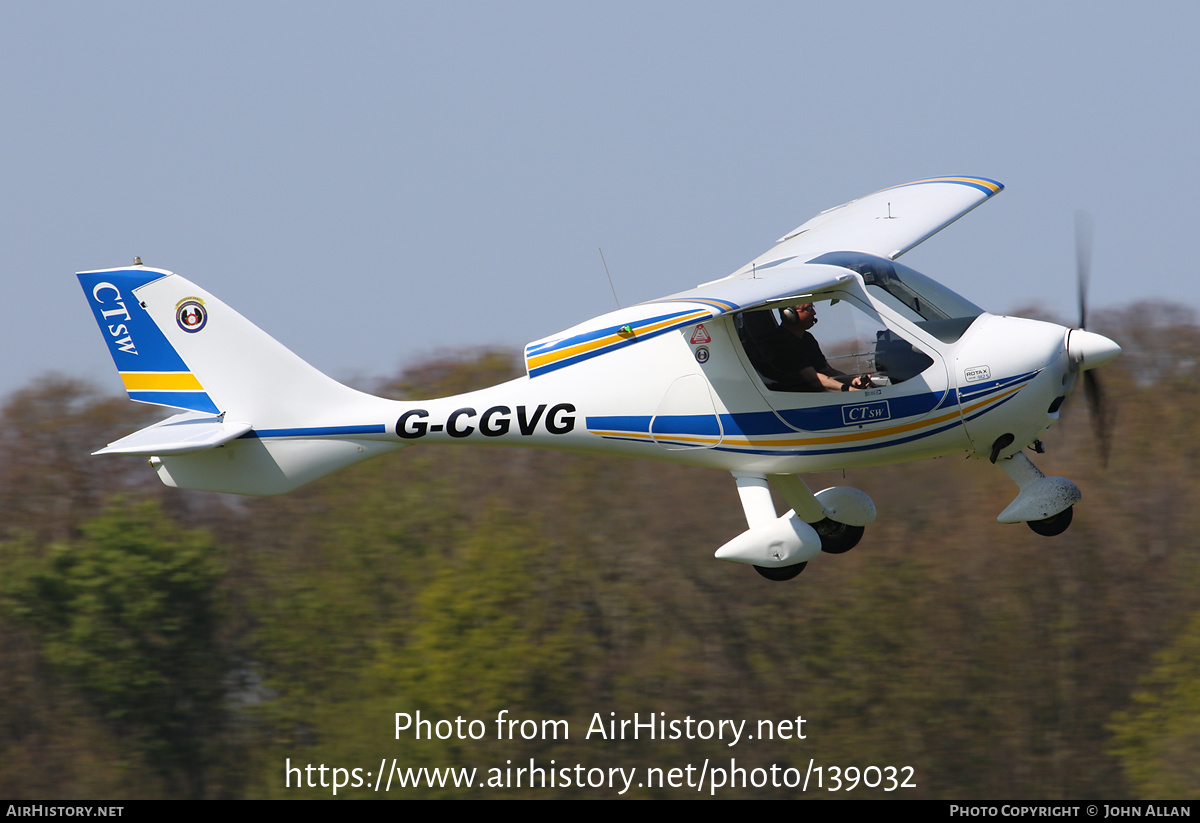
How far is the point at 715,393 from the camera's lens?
1056 centimetres

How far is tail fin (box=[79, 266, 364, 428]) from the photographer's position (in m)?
11.5

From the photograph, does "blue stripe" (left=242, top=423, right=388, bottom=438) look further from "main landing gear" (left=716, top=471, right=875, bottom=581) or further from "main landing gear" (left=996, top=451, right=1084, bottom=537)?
"main landing gear" (left=996, top=451, right=1084, bottom=537)

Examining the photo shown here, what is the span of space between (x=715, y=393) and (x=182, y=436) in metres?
4.56

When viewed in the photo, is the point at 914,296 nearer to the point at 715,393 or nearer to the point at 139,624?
the point at 715,393

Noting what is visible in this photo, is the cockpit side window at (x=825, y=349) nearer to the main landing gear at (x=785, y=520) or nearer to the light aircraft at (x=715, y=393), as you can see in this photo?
the light aircraft at (x=715, y=393)

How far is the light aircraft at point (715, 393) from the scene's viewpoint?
10273mm

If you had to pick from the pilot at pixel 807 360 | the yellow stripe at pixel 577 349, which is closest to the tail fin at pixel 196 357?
the yellow stripe at pixel 577 349

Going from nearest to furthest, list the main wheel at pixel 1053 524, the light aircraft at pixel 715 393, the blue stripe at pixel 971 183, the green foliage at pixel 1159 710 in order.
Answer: the light aircraft at pixel 715 393, the main wheel at pixel 1053 524, the blue stripe at pixel 971 183, the green foliage at pixel 1159 710

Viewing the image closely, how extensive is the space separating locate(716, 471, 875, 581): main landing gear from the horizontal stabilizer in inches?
174

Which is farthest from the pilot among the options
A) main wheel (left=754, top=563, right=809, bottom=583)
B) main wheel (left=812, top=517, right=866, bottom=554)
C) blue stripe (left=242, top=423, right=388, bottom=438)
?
blue stripe (left=242, top=423, right=388, bottom=438)

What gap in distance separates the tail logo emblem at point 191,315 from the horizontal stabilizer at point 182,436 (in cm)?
78

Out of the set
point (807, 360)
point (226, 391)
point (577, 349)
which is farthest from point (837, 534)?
point (226, 391)

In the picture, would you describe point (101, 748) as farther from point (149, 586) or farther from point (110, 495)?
point (110, 495)
